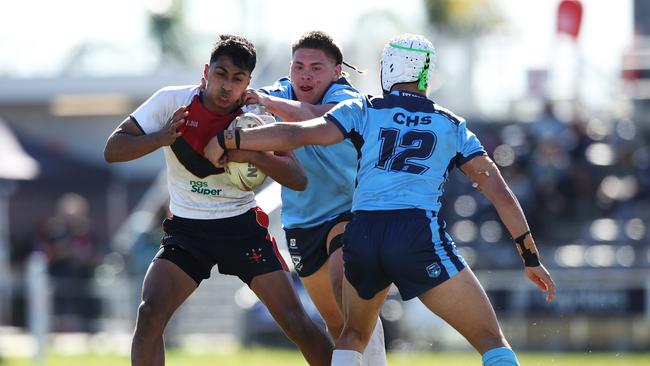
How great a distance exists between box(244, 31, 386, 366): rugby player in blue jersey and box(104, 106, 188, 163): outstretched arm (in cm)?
83

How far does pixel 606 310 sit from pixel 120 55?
14361 millimetres

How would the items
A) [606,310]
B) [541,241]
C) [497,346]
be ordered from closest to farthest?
[497,346] → [606,310] → [541,241]

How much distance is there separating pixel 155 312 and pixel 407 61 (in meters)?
2.02

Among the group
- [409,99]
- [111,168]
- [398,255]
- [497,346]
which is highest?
[409,99]

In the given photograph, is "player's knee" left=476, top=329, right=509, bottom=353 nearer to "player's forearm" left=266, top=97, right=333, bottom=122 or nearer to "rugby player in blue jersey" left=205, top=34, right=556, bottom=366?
"rugby player in blue jersey" left=205, top=34, right=556, bottom=366

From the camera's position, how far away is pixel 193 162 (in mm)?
8156

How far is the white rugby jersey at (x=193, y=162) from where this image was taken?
8.06 metres

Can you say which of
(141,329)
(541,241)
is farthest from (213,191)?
(541,241)

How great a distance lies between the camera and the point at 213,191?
27.1ft

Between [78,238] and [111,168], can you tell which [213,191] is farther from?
[111,168]

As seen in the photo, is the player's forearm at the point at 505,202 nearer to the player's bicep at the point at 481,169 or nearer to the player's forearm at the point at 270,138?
the player's bicep at the point at 481,169

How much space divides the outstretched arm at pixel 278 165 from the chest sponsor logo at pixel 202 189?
49 centimetres

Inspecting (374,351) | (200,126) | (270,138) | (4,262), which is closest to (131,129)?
(200,126)

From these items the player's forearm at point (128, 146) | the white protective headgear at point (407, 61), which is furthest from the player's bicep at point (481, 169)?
the player's forearm at point (128, 146)
